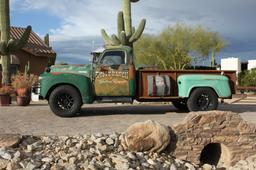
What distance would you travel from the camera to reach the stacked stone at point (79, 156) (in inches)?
299

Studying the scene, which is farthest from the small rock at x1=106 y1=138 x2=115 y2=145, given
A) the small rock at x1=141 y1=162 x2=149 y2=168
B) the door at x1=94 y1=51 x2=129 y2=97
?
the door at x1=94 y1=51 x2=129 y2=97

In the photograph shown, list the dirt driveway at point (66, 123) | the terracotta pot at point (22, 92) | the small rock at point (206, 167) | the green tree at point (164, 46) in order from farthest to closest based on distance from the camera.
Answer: the green tree at point (164, 46), the terracotta pot at point (22, 92), the dirt driveway at point (66, 123), the small rock at point (206, 167)

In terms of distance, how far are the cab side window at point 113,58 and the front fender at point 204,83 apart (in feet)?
6.11

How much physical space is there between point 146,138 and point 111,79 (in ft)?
14.8

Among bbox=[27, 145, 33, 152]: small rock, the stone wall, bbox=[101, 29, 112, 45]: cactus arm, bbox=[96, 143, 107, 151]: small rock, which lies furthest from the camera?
bbox=[101, 29, 112, 45]: cactus arm

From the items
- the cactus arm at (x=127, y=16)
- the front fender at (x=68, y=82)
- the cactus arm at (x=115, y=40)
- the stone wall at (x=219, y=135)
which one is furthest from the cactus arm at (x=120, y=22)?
the stone wall at (x=219, y=135)

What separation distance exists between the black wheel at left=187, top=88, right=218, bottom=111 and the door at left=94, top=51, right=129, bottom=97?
6.56 ft

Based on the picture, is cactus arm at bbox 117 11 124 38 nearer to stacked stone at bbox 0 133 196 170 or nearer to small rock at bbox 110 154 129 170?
stacked stone at bbox 0 133 196 170

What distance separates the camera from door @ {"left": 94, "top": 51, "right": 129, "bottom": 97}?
12.8 meters

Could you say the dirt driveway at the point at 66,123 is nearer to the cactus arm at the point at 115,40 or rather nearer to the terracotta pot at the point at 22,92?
the terracotta pot at the point at 22,92

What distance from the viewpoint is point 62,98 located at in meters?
12.7

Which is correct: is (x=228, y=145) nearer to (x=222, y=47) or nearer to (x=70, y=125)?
(x=70, y=125)

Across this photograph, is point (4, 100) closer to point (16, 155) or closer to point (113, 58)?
point (113, 58)

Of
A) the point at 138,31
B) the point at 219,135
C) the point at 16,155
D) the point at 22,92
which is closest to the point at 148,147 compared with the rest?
the point at 219,135
